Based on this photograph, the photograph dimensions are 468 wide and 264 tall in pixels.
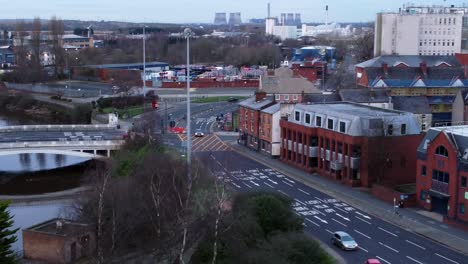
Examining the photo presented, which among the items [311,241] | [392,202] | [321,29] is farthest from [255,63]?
[321,29]

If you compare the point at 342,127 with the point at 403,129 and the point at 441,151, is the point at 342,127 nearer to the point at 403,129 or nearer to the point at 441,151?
the point at 403,129

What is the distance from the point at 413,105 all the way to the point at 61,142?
18.3 meters

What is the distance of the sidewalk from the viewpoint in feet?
66.3

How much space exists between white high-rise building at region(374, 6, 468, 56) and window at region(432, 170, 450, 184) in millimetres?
37554

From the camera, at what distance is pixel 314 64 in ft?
233

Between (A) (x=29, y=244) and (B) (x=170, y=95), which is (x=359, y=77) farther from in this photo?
(A) (x=29, y=244)

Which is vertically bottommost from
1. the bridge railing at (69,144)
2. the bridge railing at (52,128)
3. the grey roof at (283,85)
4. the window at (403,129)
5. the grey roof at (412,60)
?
the bridge railing at (69,144)

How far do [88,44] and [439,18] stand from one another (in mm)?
68468

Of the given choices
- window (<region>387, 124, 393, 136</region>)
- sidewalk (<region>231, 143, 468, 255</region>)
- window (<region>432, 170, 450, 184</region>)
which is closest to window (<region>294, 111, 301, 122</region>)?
sidewalk (<region>231, 143, 468, 255</region>)

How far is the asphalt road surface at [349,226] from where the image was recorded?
18.8 m

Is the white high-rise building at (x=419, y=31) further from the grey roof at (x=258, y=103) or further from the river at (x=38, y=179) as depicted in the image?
the river at (x=38, y=179)

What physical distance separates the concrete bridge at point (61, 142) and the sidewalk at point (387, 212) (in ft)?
28.6

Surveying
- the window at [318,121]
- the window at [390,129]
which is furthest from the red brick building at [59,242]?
the window at [390,129]

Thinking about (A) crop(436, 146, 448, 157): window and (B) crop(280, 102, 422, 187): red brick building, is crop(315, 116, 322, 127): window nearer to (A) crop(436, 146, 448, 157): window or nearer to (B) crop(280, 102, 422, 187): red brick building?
(B) crop(280, 102, 422, 187): red brick building
